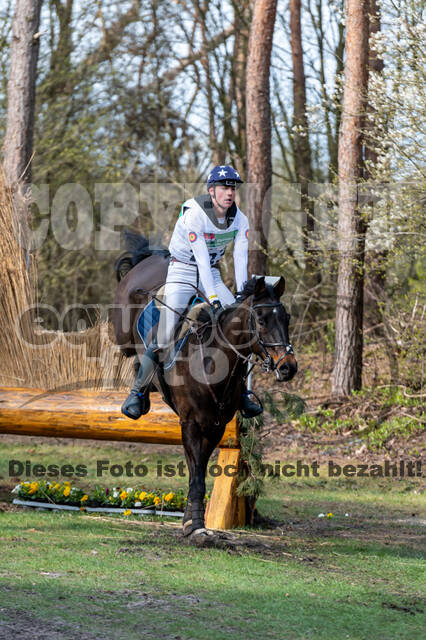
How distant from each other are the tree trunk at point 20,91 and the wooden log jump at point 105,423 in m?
6.27

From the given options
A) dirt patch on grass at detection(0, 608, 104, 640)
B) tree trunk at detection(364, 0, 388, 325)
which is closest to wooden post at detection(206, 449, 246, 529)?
dirt patch on grass at detection(0, 608, 104, 640)

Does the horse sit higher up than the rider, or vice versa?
the rider

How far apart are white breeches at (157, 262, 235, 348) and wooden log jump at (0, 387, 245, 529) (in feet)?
3.65

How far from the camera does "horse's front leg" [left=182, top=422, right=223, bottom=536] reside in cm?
634

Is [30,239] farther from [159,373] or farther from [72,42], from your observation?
[72,42]

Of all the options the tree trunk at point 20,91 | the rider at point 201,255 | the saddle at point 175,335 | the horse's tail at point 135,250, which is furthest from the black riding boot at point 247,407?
the tree trunk at point 20,91

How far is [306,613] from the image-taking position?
4.75m

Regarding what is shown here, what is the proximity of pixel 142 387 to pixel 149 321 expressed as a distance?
62 centimetres

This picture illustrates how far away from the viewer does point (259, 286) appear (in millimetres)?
5715

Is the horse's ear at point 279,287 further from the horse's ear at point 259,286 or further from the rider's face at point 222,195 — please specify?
the rider's face at point 222,195

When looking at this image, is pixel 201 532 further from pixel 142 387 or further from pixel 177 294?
pixel 177 294

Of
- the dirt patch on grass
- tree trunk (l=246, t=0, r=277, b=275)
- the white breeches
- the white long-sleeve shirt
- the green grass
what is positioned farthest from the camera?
tree trunk (l=246, t=0, r=277, b=275)

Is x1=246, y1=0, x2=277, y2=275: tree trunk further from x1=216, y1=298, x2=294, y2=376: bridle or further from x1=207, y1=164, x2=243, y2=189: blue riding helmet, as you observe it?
x1=216, y1=298, x2=294, y2=376: bridle

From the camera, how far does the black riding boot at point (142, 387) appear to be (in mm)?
6492
